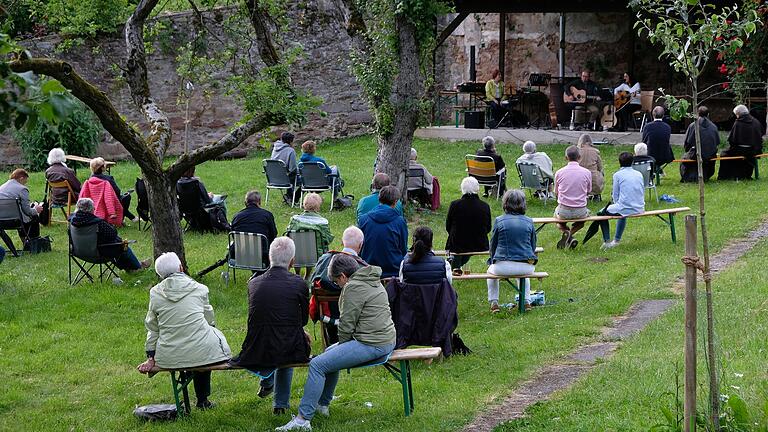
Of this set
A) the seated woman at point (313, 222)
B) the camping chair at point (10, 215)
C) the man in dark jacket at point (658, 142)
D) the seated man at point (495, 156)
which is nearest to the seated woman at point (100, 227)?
the camping chair at point (10, 215)

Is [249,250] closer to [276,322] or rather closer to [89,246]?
[89,246]

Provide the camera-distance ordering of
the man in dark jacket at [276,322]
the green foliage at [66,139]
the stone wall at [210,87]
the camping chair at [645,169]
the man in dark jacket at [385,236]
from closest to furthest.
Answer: the man in dark jacket at [276,322] → the man in dark jacket at [385,236] → the camping chair at [645,169] → the green foliage at [66,139] → the stone wall at [210,87]

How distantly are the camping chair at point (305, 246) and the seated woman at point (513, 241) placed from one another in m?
1.85

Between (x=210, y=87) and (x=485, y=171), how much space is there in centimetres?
793

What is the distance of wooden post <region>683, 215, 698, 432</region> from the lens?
220 inches

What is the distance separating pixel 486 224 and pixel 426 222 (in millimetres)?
4028

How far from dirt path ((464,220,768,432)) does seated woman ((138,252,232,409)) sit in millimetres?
1918

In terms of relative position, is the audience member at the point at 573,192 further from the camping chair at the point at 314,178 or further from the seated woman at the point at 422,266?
the seated woman at the point at 422,266

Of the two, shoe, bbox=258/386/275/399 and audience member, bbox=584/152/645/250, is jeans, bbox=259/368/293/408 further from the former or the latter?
audience member, bbox=584/152/645/250

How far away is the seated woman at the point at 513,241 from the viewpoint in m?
9.85

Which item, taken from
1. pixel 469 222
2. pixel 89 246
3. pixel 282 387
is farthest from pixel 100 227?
pixel 282 387

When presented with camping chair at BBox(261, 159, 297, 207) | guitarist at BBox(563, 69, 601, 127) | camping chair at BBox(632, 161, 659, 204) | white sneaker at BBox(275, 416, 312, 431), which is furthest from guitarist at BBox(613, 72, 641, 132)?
white sneaker at BBox(275, 416, 312, 431)

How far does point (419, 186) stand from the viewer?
50.3 ft

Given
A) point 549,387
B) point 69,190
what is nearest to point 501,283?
point 549,387
